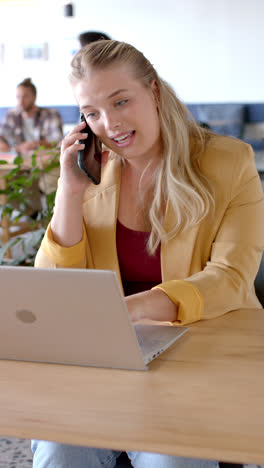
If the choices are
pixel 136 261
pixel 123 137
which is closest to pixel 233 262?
pixel 136 261

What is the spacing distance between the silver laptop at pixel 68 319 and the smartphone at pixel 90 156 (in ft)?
1.93

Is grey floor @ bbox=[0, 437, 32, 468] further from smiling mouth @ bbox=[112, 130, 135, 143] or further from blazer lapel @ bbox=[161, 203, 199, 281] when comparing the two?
smiling mouth @ bbox=[112, 130, 135, 143]

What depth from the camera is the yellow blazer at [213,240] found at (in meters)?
1.22

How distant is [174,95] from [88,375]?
0.85 meters

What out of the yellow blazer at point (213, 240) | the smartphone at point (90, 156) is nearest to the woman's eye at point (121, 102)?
the smartphone at point (90, 156)

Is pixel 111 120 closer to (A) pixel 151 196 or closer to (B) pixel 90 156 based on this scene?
(B) pixel 90 156

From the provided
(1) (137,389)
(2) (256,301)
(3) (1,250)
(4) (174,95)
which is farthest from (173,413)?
(3) (1,250)

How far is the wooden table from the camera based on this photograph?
0.66m

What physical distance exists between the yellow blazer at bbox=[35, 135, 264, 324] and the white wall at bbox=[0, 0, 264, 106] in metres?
5.43

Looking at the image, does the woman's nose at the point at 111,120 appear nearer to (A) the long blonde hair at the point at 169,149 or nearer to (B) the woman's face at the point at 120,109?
(B) the woman's face at the point at 120,109

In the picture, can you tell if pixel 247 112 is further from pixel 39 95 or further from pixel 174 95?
pixel 174 95

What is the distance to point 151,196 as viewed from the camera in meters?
1.50

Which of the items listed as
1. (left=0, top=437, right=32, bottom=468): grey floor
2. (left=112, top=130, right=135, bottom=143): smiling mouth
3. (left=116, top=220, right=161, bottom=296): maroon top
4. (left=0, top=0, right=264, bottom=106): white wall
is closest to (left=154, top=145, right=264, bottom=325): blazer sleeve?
(left=116, top=220, right=161, bottom=296): maroon top

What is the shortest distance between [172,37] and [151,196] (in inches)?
234
